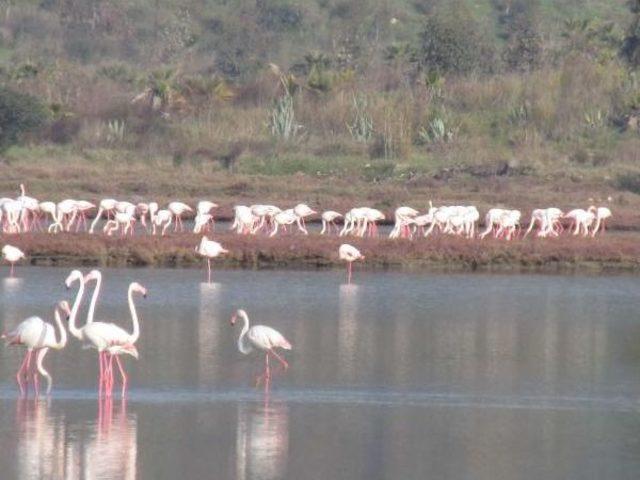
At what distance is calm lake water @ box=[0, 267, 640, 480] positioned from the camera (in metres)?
10.3

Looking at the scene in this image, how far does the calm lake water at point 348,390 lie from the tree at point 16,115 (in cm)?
1857

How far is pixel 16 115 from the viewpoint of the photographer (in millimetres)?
38062

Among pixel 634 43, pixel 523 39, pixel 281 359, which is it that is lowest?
pixel 281 359

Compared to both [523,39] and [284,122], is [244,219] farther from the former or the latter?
[523,39]

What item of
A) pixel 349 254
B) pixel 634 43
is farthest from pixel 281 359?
pixel 634 43

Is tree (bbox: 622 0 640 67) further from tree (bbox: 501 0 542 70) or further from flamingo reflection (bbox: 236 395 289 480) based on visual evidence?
flamingo reflection (bbox: 236 395 289 480)

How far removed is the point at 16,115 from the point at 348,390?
2661 cm

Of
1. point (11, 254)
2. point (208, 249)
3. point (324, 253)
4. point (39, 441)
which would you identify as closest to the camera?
point (39, 441)

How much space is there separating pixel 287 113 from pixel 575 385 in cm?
2762

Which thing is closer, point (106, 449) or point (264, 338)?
point (106, 449)

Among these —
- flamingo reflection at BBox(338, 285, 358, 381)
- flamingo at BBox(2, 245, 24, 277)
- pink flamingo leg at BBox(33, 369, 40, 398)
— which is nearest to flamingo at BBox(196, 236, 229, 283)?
flamingo reflection at BBox(338, 285, 358, 381)

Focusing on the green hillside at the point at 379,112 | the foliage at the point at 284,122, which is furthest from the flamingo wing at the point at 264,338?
the foliage at the point at 284,122

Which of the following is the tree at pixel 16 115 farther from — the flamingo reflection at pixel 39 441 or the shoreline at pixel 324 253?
the flamingo reflection at pixel 39 441

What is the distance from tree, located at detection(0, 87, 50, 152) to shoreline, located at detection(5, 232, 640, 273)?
51.7ft
